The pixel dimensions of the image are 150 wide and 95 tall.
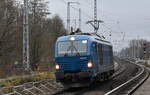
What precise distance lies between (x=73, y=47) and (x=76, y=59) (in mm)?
956

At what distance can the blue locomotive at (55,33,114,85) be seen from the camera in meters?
21.2

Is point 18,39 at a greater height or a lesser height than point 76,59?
greater

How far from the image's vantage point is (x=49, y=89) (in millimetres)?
21781

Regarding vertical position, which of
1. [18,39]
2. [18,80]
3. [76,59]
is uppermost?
[18,39]

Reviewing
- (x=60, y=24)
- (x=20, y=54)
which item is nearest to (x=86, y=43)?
(x=20, y=54)

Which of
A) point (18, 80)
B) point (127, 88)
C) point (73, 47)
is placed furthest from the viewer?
point (18, 80)

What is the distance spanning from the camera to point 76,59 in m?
21.5

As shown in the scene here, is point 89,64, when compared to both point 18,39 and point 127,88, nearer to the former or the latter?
point 127,88

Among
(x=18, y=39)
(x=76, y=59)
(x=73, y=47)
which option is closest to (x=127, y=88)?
(x=76, y=59)

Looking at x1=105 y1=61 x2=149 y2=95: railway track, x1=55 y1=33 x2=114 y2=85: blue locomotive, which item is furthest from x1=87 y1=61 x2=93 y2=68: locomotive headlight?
x1=105 y1=61 x2=149 y2=95: railway track

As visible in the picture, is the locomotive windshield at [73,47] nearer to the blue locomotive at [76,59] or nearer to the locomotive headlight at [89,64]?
the blue locomotive at [76,59]

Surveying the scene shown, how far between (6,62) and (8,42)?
2153mm

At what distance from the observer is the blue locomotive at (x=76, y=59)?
834 inches

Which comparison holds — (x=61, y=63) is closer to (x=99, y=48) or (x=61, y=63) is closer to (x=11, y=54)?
(x=99, y=48)
